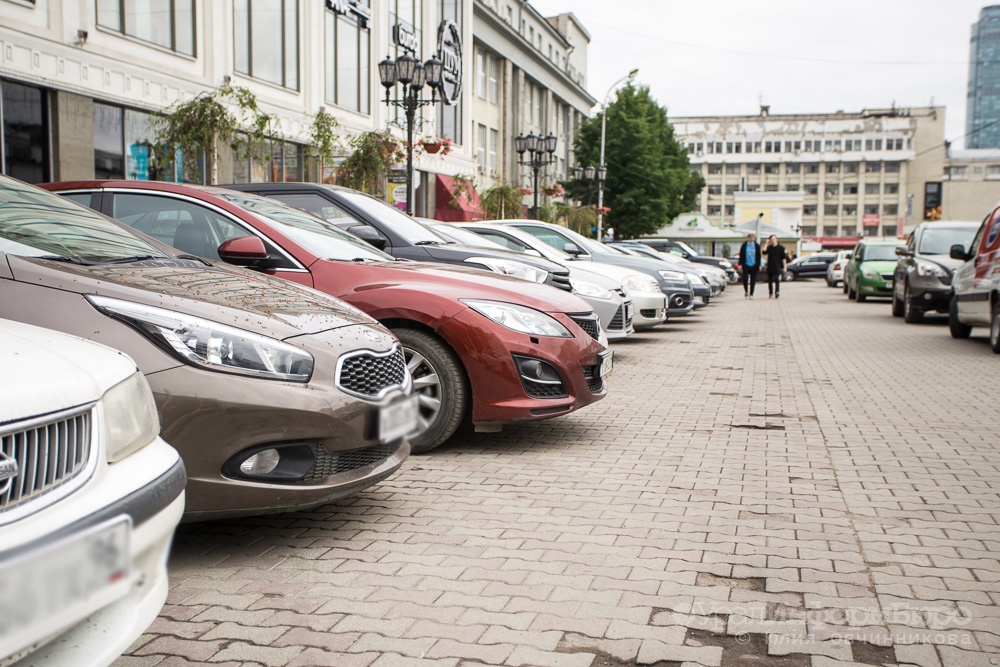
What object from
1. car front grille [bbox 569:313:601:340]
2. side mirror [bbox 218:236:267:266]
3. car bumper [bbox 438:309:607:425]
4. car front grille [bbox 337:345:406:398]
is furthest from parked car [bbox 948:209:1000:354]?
car front grille [bbox 337:345:406:398]

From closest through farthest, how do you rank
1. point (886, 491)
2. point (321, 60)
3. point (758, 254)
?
point (886, 491)
point (321, 60)
point (758, 254)

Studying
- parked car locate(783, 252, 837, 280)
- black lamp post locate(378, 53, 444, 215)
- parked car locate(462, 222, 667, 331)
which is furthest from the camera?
parked car locate(783, 252, 837, 280)

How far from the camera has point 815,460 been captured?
6.01 metres

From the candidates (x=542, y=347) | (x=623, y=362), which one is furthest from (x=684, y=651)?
(x=623, y=362)

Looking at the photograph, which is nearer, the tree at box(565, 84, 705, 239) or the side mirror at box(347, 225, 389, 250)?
the side mirror at box(347, 225, 389, 250)

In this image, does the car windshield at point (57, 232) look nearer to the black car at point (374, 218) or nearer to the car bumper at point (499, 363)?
the car bumper at point (499, 363)

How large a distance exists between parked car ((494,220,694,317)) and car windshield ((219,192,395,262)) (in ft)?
28.6

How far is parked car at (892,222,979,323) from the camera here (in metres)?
16.9

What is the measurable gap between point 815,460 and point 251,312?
378 centimetres

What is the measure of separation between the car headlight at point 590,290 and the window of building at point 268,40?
47.7ft

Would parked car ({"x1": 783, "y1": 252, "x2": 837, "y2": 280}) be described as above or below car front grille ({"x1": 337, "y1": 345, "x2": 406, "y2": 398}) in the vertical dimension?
below

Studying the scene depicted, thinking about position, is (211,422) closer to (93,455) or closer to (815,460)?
(93,455)

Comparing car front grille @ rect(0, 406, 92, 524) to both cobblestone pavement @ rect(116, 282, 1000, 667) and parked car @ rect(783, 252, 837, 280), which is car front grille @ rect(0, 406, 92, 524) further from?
parked car @ rect(783, 252, 837, 280)

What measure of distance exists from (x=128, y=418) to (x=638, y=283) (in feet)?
38.9
